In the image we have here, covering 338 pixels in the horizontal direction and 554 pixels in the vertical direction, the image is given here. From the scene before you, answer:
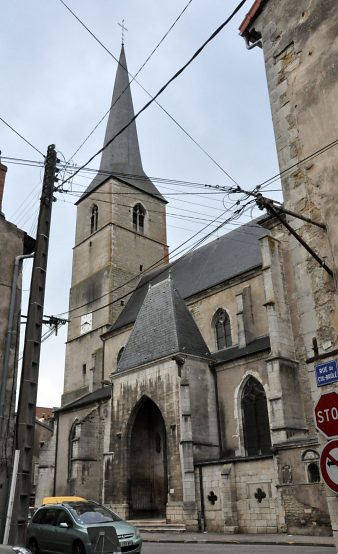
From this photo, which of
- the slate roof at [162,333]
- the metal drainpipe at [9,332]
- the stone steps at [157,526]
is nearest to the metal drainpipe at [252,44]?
the metal drainpipe at [9,332]

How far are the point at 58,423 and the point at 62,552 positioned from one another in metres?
19.3

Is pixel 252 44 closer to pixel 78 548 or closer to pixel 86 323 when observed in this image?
pixel 78 548

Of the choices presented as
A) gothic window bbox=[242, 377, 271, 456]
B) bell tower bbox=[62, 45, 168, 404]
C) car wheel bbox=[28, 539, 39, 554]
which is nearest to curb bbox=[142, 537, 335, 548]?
car wheel bbox=[28, 539, 39, 554]

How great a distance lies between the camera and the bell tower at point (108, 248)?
1227 inches

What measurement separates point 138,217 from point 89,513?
28.2 meters

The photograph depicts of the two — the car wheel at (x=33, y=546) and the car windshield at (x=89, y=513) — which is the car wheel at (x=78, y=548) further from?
the car wheel at (x=33, y=546)

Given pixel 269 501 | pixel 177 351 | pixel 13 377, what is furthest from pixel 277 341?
pixel 13 377

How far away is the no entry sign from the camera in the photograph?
4.66 meters

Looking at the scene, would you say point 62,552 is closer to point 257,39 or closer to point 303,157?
point 303,157

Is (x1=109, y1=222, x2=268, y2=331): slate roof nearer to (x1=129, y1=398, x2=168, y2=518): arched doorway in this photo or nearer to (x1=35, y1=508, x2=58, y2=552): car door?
(x1=129, y1=398, x2=168, y2=518): arched doorway

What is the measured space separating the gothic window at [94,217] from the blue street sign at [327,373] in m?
30.1

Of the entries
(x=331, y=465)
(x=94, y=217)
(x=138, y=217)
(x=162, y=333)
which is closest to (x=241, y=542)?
(x=331, y=465)

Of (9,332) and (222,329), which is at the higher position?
(222,329)

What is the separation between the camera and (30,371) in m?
7.89
